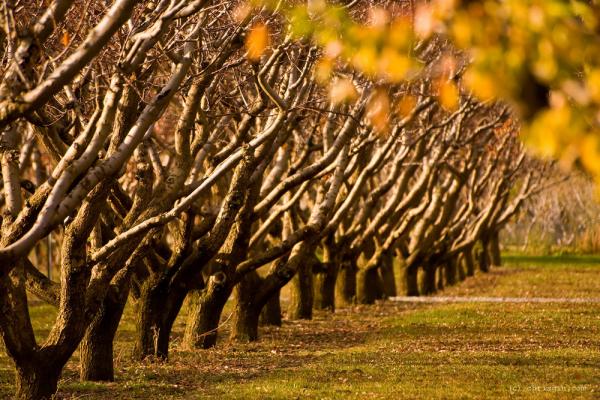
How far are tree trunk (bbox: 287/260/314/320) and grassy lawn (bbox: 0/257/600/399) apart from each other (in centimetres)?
31

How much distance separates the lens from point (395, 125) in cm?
2214

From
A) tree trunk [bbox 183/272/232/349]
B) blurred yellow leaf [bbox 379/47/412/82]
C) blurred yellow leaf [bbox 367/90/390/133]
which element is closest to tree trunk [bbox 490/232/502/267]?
blurred yellow leaf [bbox 367/90/390/133]

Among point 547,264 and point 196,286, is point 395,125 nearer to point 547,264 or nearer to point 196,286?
point 196,286

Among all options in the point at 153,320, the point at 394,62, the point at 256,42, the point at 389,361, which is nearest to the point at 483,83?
the point at 394,62

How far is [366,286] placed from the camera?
29734 millimetres

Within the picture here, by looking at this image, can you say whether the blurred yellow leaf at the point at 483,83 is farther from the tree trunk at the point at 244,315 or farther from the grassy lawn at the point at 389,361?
the tree trunk at the point at 244,315

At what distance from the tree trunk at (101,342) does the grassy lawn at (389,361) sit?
0.24 meters

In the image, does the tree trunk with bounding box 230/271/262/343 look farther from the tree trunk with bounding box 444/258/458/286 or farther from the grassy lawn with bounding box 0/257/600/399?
the tree trunk with bounding box 444/258/458/286

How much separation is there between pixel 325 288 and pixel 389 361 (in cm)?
1100

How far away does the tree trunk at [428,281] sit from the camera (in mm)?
36094

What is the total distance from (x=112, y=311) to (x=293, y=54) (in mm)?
4853

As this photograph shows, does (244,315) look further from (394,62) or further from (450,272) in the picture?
(450,272)

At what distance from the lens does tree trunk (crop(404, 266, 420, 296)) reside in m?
34.5

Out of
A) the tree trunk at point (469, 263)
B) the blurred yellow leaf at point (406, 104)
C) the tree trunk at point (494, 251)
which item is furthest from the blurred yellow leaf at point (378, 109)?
the tree trunk at point (494, 251)
